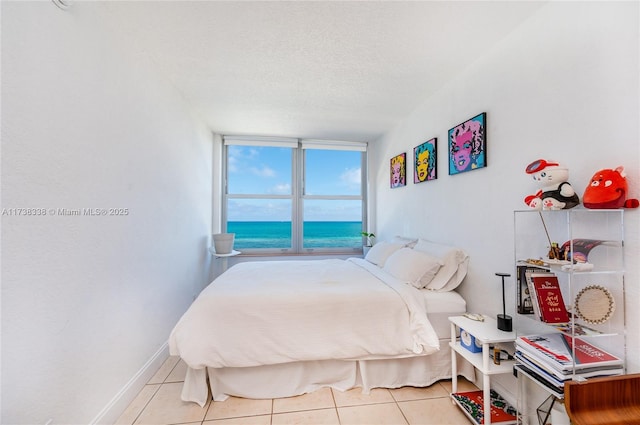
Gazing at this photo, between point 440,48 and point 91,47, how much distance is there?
7.07 ft

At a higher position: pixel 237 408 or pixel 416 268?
pixel 416 268

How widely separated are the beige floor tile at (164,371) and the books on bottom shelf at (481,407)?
211cm

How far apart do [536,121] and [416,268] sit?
1.24 metres

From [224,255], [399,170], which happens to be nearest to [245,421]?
[224,255]

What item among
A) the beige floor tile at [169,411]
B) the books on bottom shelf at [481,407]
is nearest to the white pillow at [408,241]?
the books on bottom shelf at [481,407]

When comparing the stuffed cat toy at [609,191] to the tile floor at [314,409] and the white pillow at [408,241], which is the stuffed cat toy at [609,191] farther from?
the white pillow at [408,241]

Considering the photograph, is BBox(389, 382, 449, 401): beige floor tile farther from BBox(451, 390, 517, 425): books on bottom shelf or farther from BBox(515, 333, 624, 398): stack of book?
BBox(515, 333, 624, 398): stack of book

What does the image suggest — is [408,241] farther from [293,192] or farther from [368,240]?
[293,192]

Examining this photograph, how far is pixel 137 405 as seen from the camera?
1.72 metres

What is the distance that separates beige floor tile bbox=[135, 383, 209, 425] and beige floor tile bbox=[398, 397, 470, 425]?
1.29 meters

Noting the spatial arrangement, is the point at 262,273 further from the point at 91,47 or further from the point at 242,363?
the point at 91,47

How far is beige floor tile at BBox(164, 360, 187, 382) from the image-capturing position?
2.01 metres

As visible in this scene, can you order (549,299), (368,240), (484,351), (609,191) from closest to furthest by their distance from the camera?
(609,191) → (549,299) → (484,351) → (368,240)

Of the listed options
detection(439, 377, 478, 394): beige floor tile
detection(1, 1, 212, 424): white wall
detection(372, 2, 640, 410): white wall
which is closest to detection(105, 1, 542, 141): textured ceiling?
detection(372, 2, 640, 410): white wall
